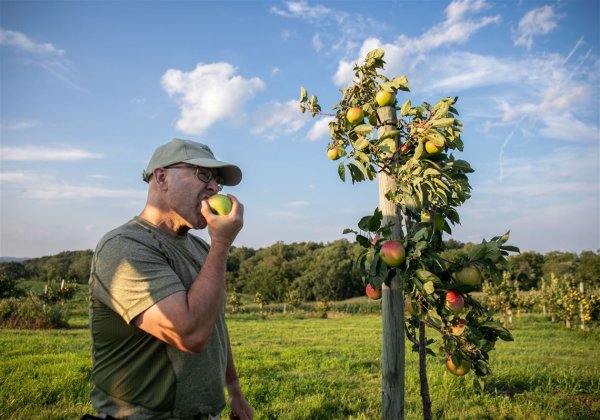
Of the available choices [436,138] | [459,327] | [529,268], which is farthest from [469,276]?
[529,268]

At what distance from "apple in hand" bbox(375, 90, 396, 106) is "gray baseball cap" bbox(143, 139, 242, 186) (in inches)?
39.8

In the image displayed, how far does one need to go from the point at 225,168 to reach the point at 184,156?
0.23 metres

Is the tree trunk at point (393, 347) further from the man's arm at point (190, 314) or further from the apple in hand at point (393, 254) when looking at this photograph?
the man's arm at point (190, 314)

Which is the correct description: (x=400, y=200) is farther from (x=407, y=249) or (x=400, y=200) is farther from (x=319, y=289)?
(x=319, y=289)

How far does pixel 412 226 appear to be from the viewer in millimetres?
2570

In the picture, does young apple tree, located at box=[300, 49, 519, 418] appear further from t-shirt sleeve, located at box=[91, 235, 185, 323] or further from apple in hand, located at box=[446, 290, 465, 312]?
t-shirt sleeve, located at box=[91, 235, 185, 323]

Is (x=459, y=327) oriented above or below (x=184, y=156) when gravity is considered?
below

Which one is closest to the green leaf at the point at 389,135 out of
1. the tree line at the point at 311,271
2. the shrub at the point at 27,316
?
the shrub at the point at 27,316

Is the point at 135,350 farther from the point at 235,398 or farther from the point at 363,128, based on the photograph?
the point at 363,128

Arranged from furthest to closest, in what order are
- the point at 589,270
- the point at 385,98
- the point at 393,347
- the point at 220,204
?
the point at 589,270 < the point at 385,98 < the point at 393,347 < the point at 220,204

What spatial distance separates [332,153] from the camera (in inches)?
103

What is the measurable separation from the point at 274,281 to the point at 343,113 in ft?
170

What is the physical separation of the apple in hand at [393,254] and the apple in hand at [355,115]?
2.66 ft

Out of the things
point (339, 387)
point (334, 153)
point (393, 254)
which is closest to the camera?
point (393, 254)
